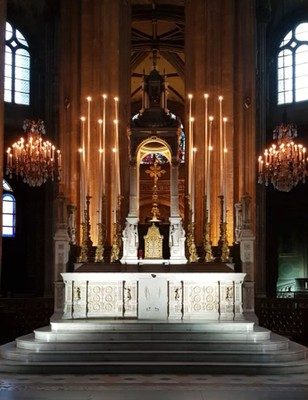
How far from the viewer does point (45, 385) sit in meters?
12.0

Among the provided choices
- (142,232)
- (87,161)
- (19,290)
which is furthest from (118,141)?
(19,290)

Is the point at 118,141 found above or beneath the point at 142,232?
above

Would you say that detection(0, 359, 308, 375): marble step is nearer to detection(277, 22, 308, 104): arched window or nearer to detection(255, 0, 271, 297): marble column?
detection(255, 0, 271, 297): marble column

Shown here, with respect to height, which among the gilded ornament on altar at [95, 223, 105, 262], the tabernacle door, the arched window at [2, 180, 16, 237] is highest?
the arched window at [2, 180, 16, 237]

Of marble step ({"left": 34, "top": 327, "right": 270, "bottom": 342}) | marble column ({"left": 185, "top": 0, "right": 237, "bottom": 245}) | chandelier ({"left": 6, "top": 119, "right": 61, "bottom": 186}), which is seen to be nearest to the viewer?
marble step ({"left": 34, "top": 327, "right": 270, "bottom": 342})

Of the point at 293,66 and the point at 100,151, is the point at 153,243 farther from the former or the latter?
the point at 293,66

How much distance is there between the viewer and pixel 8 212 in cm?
3325

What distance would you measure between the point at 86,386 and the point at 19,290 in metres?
21.0

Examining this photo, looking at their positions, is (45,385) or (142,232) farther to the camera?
(142,232)

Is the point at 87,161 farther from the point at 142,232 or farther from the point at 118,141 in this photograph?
the point at 142,232

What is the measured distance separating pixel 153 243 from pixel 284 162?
9.08 metres

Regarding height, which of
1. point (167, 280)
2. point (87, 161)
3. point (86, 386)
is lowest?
point (86, 386)

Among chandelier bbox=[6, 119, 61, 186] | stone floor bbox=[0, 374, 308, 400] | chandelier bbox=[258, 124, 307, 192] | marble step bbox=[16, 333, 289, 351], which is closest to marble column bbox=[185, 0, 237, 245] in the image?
chandelier bbox=[258, 124, 307, 192]

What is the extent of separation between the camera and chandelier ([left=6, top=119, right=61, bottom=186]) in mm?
23734
